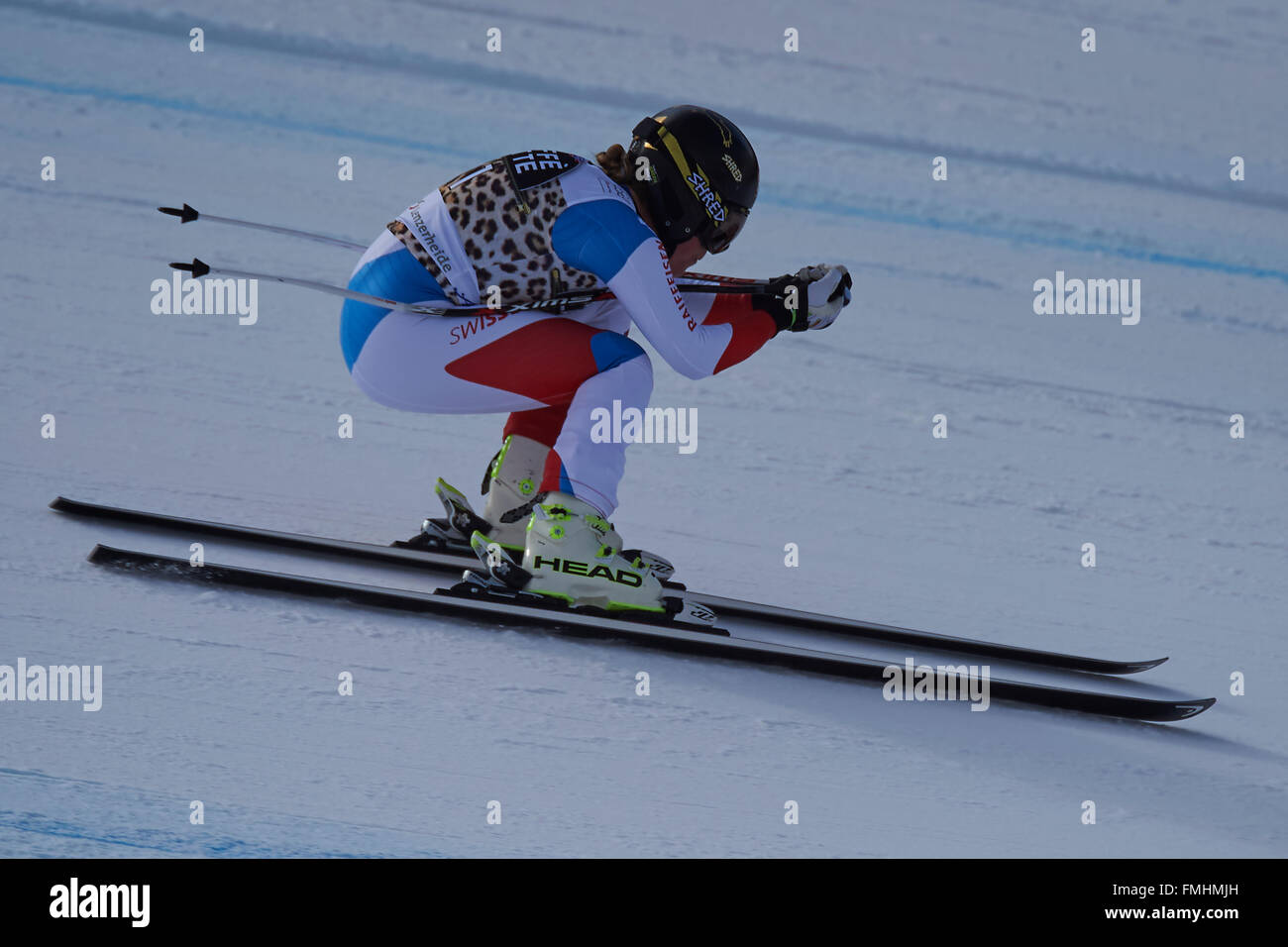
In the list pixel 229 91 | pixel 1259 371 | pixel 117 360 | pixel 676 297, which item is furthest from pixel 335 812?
pixel 229 91

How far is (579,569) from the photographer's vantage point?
125 inches

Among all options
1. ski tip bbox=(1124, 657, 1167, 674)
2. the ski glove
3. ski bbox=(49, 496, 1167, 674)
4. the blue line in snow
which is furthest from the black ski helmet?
the blue line in snow

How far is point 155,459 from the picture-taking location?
391 centimetres

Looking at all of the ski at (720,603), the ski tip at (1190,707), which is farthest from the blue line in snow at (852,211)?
the ski tip at (1190,707)

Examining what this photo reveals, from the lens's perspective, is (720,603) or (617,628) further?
(720,603)

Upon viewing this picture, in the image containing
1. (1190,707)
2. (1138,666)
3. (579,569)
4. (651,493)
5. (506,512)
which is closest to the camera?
(1190,707)

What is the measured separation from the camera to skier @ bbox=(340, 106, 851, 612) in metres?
3.11

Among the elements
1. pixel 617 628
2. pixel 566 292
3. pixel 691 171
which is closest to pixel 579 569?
pixel 617 628

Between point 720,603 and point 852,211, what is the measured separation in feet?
18.0

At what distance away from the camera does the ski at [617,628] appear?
3.10 meters

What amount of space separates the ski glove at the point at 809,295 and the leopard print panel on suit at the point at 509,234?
1.61 feet

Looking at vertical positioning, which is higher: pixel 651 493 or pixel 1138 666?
pixel 651 493

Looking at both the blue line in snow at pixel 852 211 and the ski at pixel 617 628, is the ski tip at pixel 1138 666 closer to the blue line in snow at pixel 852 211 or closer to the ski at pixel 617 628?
the ski at pixel 617 628

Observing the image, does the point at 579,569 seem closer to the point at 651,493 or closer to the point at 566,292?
the point at 566,292
